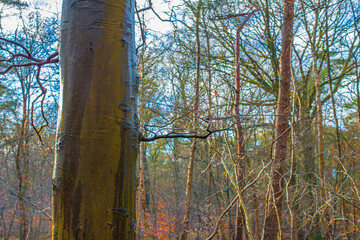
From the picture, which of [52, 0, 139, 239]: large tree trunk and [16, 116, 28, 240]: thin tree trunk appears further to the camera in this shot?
[16, 116, 28, 240]: thin tree trunk

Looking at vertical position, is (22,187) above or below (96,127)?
below

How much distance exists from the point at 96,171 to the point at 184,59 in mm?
7323

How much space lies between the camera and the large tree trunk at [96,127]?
0.83 metres

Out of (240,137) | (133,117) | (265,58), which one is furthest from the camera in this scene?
(265,58)

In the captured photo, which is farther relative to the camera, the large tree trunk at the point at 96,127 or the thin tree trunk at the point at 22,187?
the thin tree trunk at the point at 22,187

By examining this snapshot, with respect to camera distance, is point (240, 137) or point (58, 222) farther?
point (240, 137)

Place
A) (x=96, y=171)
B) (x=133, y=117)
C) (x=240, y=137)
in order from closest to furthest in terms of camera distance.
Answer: (x=96, y=171), (x=133, y=117), (x=240, y=137)

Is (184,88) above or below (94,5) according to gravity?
above

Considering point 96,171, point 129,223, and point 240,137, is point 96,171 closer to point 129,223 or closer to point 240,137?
point 129,223

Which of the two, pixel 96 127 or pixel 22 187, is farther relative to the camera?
pixel 22 187

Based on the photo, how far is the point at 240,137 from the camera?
4.86 meters

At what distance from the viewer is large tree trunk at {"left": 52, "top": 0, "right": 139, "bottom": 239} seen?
32.6 inches

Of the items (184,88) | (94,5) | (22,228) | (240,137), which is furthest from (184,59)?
(94,5)

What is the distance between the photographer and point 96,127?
2.84 feet
